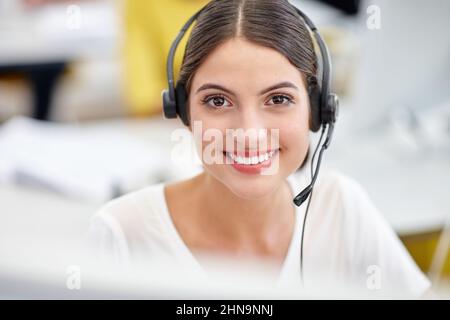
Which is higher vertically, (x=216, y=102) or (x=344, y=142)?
(x=344, y=142)

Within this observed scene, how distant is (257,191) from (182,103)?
125mm

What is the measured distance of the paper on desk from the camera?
1.13m

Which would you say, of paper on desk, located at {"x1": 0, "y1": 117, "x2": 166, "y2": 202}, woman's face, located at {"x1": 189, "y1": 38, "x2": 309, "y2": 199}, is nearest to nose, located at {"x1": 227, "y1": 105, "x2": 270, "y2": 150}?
woman's face, located at {"x1": 189, "y1": 38, "x2": 309, "y2": 199}

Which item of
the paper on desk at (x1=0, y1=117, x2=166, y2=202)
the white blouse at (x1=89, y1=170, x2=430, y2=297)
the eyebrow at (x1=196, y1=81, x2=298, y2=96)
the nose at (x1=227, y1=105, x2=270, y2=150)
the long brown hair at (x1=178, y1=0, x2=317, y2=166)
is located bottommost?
the white blouse at (x1=89, y1=170, x2=430, y2=297)

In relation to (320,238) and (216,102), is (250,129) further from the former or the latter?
(320,238)

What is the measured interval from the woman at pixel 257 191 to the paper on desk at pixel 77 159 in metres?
0.19

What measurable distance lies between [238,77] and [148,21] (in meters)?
1.19

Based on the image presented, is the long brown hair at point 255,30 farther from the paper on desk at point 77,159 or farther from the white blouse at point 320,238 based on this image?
the paper on desk at point 77,159

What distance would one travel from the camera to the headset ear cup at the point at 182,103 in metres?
0.73

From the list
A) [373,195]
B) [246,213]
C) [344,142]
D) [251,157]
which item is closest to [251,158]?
[251,157]

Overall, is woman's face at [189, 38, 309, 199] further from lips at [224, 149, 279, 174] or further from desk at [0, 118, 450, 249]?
desk at [0, 118, 450, 249]

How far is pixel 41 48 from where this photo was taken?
227 cm

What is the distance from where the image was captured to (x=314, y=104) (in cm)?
72
